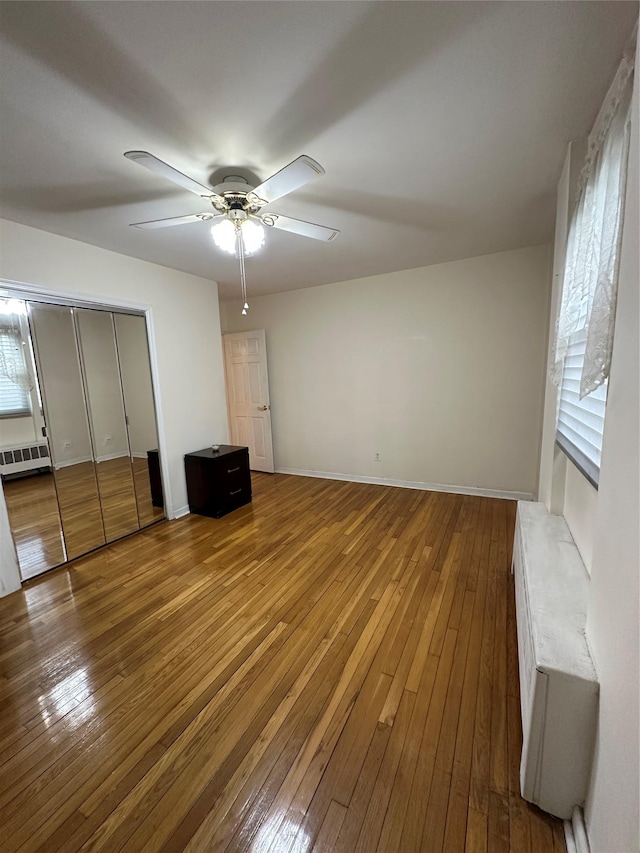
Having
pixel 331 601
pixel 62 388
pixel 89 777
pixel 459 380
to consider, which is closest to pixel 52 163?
pixel 62 388

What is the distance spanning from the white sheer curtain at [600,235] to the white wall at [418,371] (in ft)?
6.18

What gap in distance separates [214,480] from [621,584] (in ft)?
10.5

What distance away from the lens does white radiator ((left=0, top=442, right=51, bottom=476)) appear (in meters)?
2.45

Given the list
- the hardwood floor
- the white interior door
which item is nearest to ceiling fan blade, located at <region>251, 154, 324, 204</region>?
the hardwood floor

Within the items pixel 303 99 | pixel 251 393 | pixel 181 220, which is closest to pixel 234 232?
pixel 181 220

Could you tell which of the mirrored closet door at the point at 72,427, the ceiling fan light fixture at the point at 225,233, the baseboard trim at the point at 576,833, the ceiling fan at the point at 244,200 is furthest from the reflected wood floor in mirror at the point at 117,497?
→ the baseboard trim at the point at 576,833

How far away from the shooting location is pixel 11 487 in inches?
95.3

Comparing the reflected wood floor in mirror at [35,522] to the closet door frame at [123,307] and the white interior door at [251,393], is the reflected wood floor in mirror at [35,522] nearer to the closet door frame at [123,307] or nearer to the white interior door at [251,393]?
the closet door frame at [123,307]

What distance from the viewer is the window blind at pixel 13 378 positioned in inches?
94.6

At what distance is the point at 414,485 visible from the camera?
13.5ft

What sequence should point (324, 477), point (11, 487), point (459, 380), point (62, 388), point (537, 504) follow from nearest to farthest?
point (537, 504) < point (11, 487) < point (62, 388) < point (459, 380) < point (324, 477)

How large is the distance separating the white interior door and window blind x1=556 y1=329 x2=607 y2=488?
3678mm

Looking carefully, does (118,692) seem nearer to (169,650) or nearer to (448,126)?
(169,650)

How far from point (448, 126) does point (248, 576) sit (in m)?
2.86
